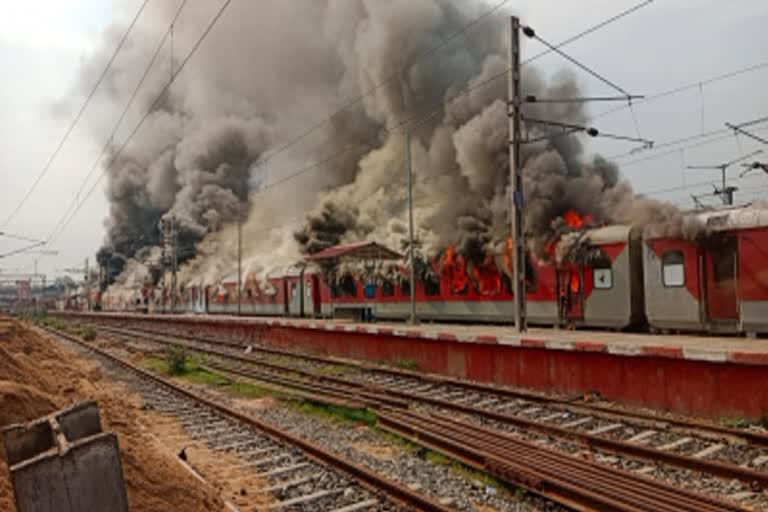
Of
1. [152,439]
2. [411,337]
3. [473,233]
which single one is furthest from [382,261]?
[152,439]

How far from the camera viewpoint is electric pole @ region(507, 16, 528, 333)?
15.8 meters

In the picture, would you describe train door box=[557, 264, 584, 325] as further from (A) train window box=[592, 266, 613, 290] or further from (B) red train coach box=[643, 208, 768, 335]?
(B) red train coach box=[643, 208, 768, 335]

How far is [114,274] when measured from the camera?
88.2 m

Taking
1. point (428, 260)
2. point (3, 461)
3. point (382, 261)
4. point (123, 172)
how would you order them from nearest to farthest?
point (3, 461), point (428, 260), point (382, 261), point (123, 172)

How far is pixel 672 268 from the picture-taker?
48.8ft

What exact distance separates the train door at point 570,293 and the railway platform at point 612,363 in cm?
58

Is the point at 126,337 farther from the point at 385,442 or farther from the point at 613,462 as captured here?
the point at 613,462

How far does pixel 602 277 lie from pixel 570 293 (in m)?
1.10

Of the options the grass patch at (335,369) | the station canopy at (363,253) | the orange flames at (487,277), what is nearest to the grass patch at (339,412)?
the grass patch at (335,369)

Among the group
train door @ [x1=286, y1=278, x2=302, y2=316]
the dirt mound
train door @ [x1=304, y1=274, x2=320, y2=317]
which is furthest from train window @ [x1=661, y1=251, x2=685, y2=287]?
train door @ [x1=286, y1=278, x2=302, y2=316]

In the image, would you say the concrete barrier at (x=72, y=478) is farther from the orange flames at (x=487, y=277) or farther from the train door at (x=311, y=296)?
the train door at (x=311, y=296)

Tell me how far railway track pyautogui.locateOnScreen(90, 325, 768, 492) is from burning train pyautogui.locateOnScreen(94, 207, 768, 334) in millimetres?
5249

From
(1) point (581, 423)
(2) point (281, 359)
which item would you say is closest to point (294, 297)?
(2) point (281, 359)

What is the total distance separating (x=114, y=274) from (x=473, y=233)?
77.3m
